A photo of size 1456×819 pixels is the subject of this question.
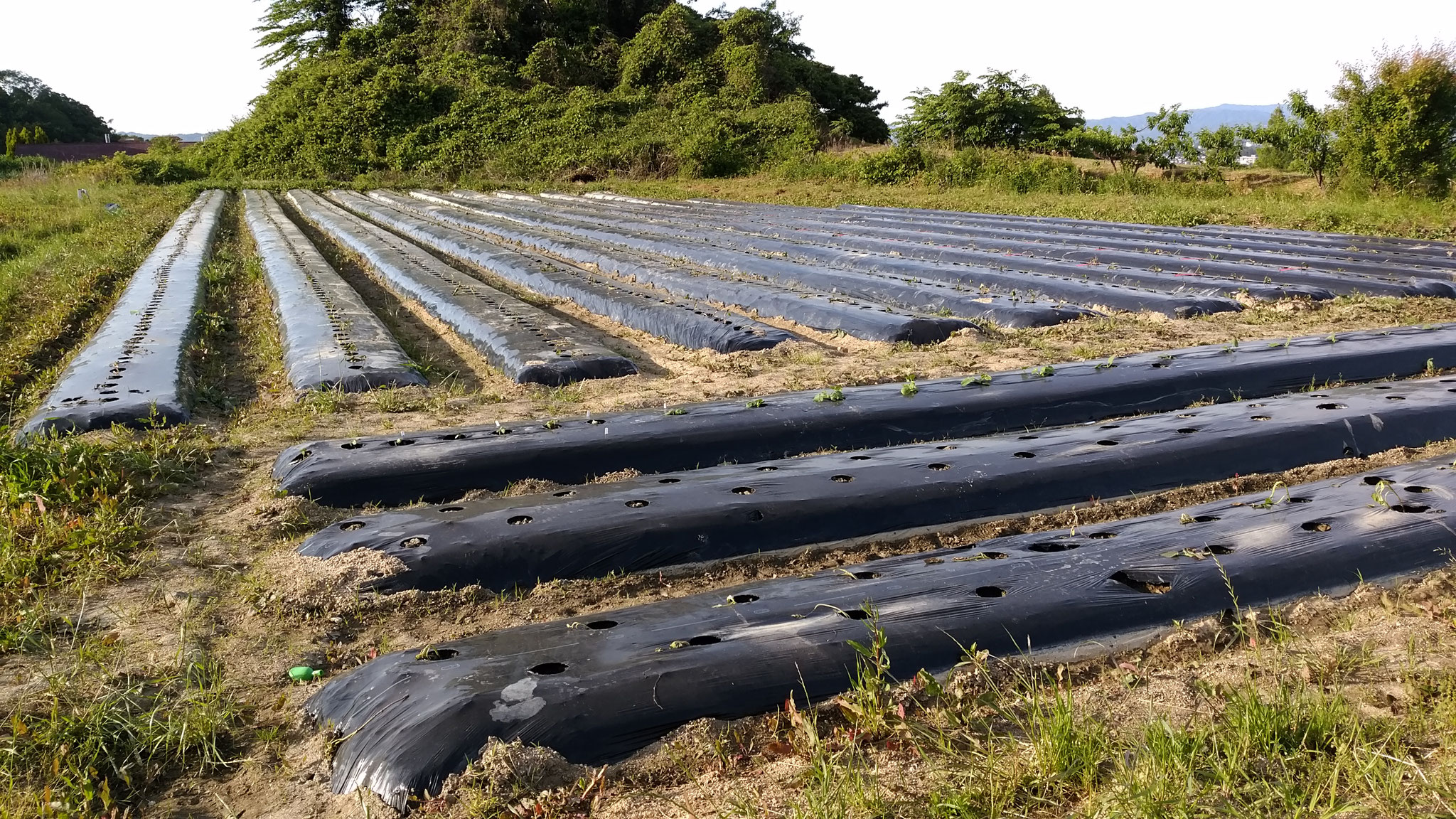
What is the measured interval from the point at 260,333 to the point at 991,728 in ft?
21.8

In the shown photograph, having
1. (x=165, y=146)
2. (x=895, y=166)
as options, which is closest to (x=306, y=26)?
(x=165, y=146)

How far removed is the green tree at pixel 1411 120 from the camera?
41.8 ft

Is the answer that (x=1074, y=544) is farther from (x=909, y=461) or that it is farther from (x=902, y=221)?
(x=902, y=221)

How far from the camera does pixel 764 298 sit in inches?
284

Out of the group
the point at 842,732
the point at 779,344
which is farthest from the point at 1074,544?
the point at 779,344

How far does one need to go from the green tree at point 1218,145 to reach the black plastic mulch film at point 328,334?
1676cm

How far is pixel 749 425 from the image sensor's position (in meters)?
3.87

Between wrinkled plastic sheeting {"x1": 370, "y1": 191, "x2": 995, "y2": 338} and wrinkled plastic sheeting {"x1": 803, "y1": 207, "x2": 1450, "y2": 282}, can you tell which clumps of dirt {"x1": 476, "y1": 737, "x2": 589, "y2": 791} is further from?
wrinkled plastic sheeting {"x1": 803, "y1": 207, "x2": 1450, "y2": 282}

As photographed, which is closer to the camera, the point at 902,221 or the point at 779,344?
the point at 779,344

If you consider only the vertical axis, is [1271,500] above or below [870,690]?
above

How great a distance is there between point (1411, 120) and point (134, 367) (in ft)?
52.4

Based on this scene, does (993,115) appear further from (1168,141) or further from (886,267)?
(886,267)

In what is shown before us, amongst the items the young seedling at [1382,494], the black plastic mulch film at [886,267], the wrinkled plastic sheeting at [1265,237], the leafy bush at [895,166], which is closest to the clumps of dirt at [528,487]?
the young seedling at [1382,494]

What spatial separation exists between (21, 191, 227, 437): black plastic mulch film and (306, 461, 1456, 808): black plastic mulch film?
2843 millimetres
